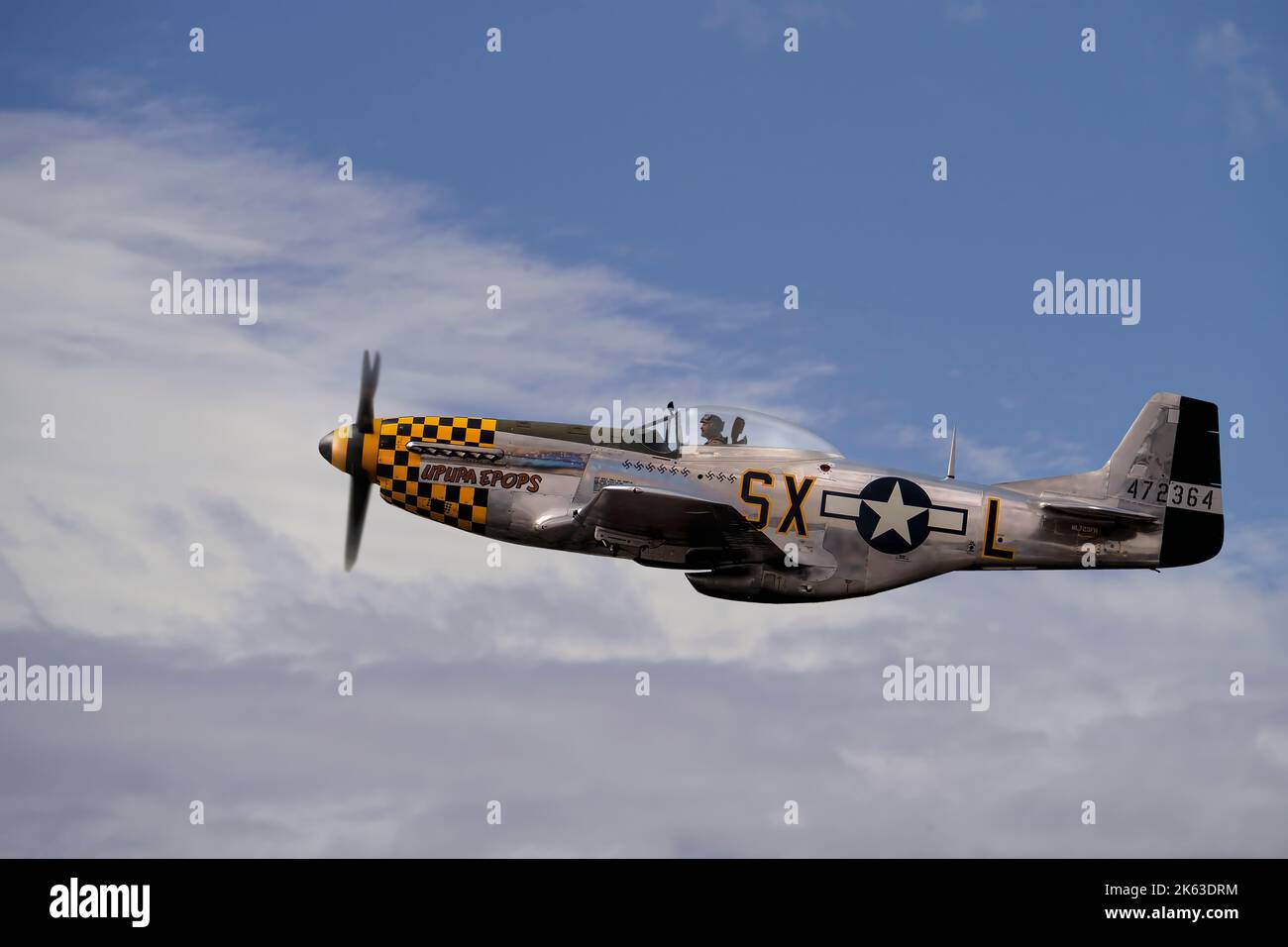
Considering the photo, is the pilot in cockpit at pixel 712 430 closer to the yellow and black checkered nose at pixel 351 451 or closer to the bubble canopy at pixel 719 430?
the bubble canopy at pixel 719 430

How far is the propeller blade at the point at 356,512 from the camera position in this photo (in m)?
30.6

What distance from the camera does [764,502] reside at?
2911cm

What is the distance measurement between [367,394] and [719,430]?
5798 mm

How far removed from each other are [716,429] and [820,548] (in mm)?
2475

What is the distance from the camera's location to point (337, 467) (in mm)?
30031

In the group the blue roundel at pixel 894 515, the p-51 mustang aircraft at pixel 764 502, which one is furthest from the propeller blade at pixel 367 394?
the blue roundel at pixel 894 515

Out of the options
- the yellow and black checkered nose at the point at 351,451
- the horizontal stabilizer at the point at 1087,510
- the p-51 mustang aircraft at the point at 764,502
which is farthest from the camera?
the yellow and black checkered nose at the point at 351,451

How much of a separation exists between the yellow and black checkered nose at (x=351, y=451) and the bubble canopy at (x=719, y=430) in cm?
433

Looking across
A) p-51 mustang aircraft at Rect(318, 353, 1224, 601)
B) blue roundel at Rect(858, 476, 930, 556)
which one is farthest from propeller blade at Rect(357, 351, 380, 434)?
blue roundel at Rect(858, 476, 930, 556)
